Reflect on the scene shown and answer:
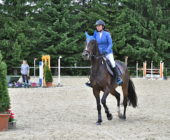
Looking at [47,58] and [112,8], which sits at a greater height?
[112,8]

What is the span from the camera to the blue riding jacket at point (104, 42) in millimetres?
8648

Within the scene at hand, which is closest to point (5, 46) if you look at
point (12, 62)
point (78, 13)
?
point (12, 62)

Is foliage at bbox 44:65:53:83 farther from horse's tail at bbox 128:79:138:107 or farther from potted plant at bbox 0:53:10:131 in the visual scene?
potted plant at bbox 0:53:10:131

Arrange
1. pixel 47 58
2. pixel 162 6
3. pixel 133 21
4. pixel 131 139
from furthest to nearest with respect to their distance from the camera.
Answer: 1. pixel 162 6
2. pixel 133 21
3. pixel 47 58
4. pixel 131 139

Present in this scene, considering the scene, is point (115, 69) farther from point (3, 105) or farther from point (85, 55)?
point (3, 105)

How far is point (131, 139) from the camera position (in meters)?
6.22

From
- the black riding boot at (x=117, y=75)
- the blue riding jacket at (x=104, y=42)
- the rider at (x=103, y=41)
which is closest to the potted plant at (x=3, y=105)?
the rider at (x=103, y=41)

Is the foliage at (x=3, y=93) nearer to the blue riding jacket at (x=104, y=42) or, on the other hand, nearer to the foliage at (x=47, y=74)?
the blue riding jacket at (x=104, y=42)

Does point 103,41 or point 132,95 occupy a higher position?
point 103,41

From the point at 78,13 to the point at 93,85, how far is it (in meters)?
32.7

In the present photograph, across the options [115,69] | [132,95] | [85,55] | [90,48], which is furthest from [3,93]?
[132,95]

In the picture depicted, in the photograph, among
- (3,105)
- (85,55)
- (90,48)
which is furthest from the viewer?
(90,48)

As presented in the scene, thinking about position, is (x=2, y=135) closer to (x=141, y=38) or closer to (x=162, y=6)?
(x=141, y=38)

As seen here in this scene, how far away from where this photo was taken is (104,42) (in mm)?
8703
